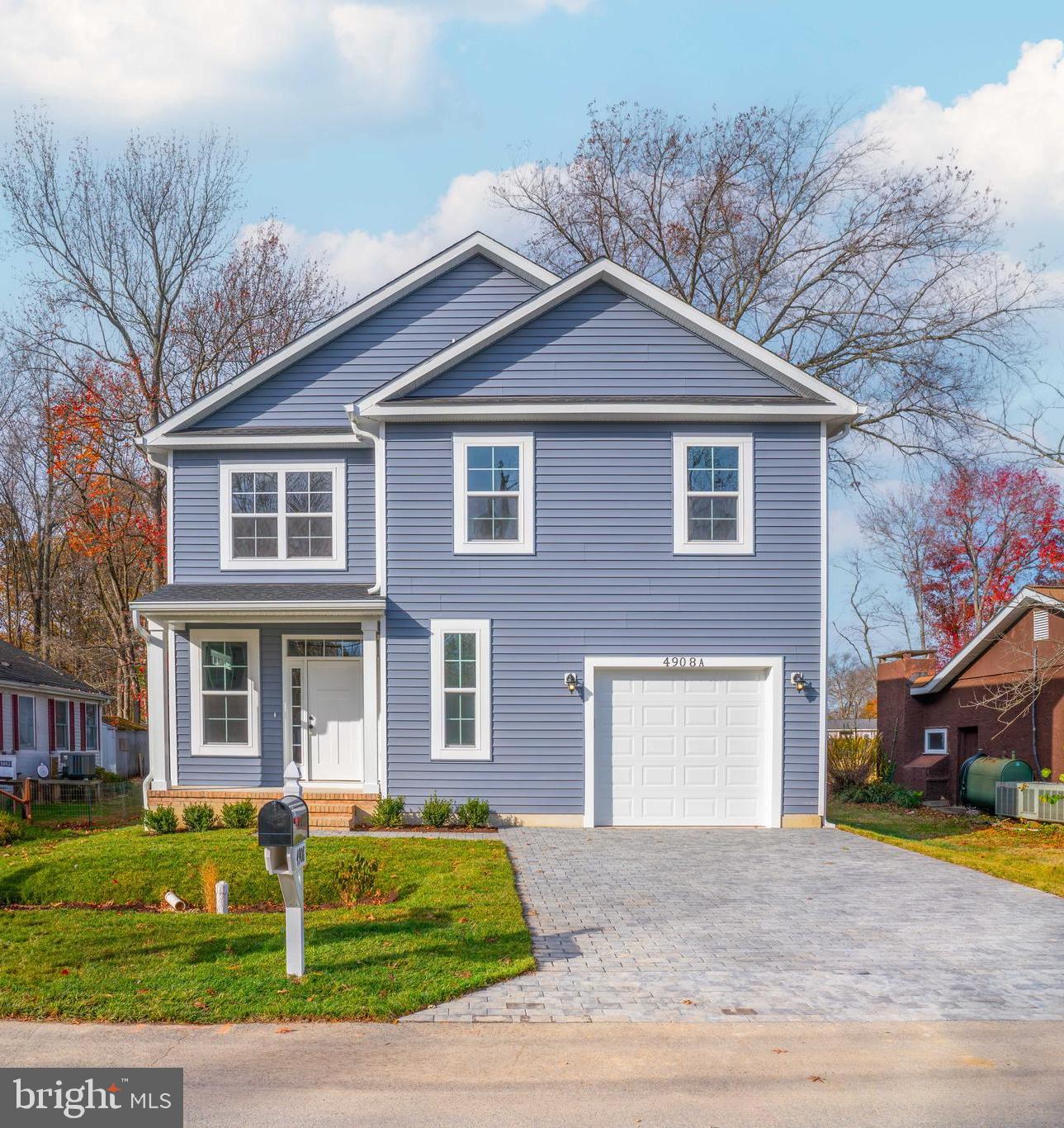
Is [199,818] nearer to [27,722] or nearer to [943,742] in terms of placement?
[27,722]

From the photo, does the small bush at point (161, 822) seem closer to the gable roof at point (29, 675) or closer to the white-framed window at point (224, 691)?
the white-framed window at point (224, 691)

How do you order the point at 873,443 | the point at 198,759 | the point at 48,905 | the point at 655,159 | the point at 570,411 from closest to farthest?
the point at 48,905 → the point at 570,411 → the point at 198,759 → the point at 873,443 → the point at 655,159

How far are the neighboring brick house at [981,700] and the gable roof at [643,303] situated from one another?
21.8 ft

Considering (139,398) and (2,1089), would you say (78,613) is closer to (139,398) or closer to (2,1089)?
(139,398)

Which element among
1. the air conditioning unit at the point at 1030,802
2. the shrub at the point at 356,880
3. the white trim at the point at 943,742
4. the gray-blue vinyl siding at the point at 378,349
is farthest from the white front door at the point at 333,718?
the white trim at the point at 943,742

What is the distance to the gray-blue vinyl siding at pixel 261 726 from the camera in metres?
17.8

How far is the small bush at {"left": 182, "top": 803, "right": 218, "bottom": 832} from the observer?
16.2 meters

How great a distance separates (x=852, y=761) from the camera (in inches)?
1098

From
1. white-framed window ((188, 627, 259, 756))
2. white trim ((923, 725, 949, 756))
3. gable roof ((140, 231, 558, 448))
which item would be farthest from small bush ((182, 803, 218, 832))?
white trim ((923, 725, 949, 756))

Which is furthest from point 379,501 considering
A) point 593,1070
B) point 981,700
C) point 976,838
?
point 981,700

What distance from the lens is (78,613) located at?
4234cm

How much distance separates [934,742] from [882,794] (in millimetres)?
2049

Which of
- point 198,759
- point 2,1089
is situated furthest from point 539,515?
point 2,1089

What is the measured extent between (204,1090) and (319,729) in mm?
12082
